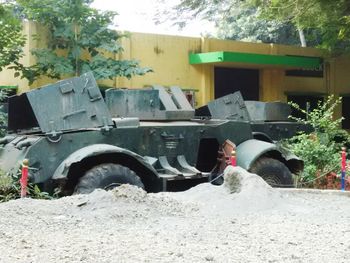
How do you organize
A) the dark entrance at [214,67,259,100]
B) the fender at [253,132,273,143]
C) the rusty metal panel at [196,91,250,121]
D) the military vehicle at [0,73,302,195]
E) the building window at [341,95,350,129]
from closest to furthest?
the military vehicle at [0,73,302,195], the fender at [253,132,273,143], the rusty metal panel at [196,91,250,121], the dark entrance at [214,67,259,100], the building window at [341,95,350,129]

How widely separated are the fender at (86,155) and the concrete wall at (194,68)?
7524 millimetres

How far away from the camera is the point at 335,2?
1452 cm

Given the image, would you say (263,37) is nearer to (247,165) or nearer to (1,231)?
(247,165)

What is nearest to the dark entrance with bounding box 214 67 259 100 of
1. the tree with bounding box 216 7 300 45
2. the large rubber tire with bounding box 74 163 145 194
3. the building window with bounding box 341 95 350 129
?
the building window with bounding box 341 95 350 129

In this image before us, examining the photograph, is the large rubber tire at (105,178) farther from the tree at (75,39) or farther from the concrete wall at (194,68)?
the concrete wall at (194,68)

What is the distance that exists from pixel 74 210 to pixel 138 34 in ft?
38.7

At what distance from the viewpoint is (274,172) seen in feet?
36.4

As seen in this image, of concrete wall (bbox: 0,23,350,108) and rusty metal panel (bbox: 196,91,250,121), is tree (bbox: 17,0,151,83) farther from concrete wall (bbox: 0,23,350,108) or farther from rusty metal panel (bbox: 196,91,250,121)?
rusty metal panel (bbox: 196,91,250,121)

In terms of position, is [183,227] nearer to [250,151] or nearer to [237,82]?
[250,151]

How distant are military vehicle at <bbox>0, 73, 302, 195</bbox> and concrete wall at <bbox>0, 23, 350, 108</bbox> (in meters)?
6.07

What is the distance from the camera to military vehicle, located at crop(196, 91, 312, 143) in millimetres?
12648

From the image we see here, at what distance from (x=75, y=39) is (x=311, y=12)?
18.9ft

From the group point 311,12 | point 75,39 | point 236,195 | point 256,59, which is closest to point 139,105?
point 236,195

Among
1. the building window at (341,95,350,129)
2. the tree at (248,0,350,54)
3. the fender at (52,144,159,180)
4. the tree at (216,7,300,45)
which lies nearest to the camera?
the fender at (52,144,159,180)
